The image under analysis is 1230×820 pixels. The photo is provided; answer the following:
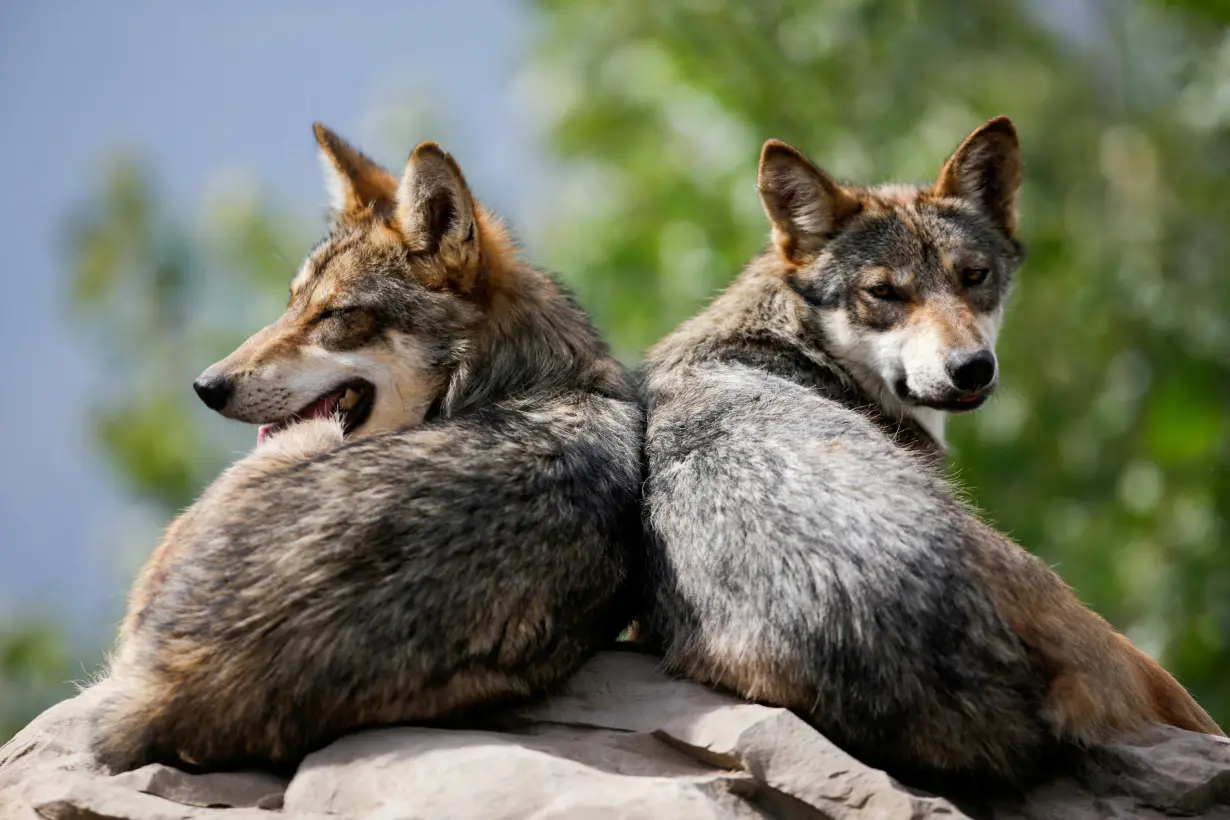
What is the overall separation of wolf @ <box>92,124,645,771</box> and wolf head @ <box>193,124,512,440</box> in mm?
11

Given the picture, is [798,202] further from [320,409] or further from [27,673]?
[27,673]

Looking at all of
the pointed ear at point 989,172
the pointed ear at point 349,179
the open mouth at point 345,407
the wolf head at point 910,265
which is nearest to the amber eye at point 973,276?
the wolf head at point 910,265

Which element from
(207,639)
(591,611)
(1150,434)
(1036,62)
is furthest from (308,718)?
(1036,62)

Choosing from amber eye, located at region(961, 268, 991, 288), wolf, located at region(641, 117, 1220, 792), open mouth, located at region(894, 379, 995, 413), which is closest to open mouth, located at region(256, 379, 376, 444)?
wolf, located at region(641, 117, 1220, 792)

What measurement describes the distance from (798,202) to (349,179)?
2503 millimetres

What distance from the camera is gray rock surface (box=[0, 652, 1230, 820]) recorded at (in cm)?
447

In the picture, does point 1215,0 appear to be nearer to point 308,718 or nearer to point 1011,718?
point 1011,718

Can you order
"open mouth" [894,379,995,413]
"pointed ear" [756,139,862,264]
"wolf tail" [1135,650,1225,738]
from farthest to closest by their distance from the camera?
1. "pointed ear" [756,139,862,264]
2. "open mouth" [894,379,995,413]
3. "wolf tail" [1135,650,1225,738]

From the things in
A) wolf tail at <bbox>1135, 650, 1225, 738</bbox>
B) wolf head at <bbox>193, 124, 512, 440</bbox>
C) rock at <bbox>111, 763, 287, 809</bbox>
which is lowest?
rock at <bbox>111, 763, 287, 809</bbox>

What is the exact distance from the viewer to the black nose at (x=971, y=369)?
6613mm

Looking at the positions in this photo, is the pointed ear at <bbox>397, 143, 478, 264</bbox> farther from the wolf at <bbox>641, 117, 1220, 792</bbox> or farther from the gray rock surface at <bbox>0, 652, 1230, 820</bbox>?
the gray rock surface at <bbox>0, 652, 1230, 820</bbox>

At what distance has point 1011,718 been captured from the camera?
4.93m

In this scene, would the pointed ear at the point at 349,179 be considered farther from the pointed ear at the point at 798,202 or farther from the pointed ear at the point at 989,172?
the pointed ear at the point at 989,172

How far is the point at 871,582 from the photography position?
4918 mm
